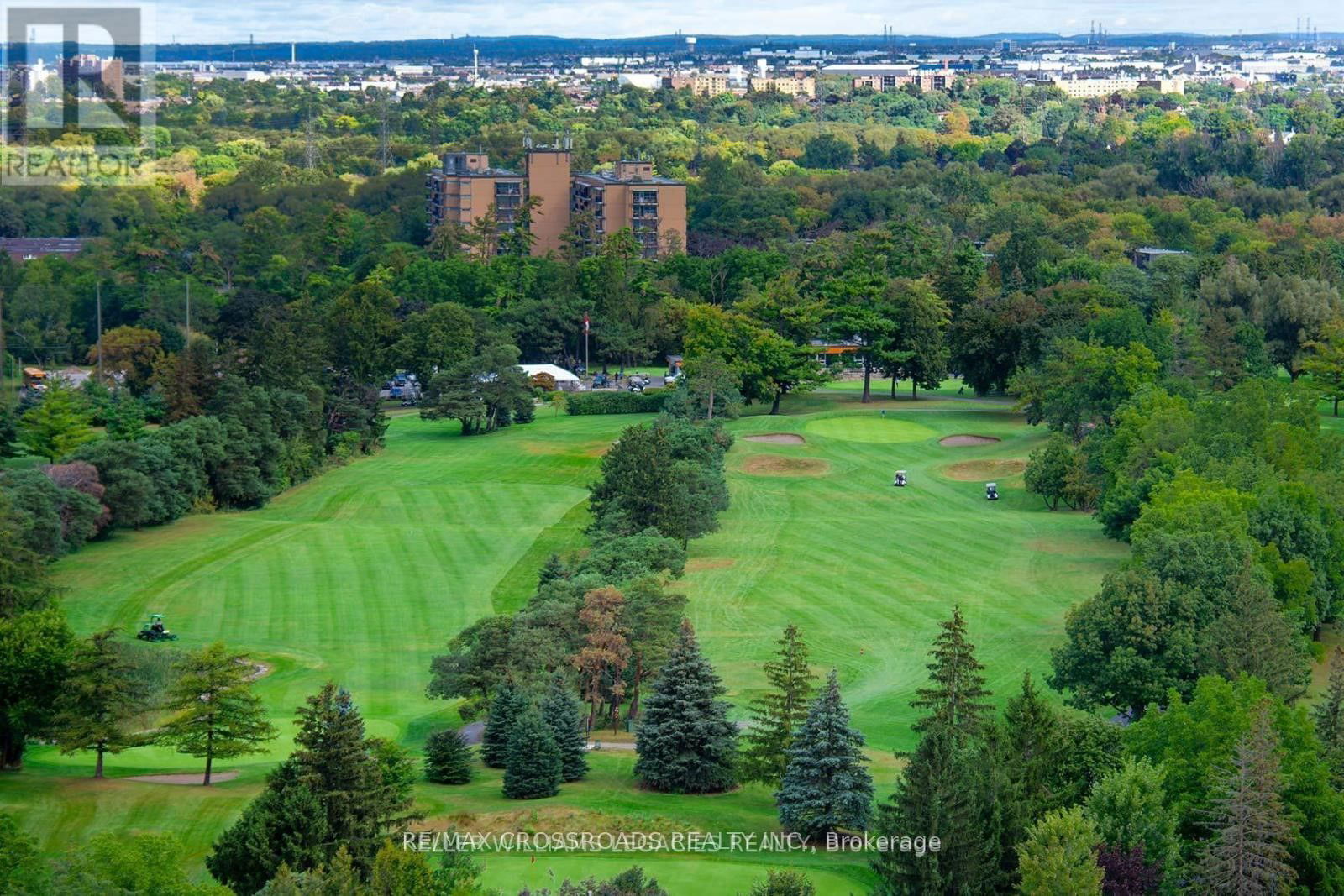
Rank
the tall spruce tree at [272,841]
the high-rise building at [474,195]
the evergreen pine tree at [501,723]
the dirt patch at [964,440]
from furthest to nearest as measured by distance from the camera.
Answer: the high-rise building at [474,195]
the dirt patch at [964,440]
the evergreen pine tree at [501,723]
the tall spruce tree at [272,841]

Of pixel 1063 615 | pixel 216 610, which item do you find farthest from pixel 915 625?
pixel 216 610

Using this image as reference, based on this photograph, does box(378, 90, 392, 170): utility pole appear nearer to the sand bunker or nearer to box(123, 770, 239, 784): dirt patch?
the sand bunker

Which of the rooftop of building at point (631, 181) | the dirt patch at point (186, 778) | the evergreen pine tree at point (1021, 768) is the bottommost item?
the dirt patch at point (186, 778)

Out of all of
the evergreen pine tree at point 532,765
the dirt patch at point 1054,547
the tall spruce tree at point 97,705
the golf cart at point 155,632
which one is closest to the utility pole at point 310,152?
the dirt patch at point 1054,547

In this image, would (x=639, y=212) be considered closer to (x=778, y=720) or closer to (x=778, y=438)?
(x=778, y=438)

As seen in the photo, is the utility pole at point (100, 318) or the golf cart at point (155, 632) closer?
the golf cart at point (155, 632)

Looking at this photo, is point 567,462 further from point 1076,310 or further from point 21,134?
point 21,134

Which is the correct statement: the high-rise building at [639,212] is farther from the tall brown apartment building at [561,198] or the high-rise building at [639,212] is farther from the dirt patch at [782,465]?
the dirt patch at [782,465]

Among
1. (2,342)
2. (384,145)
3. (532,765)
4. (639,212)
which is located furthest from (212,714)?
(384,145)
